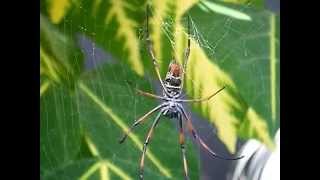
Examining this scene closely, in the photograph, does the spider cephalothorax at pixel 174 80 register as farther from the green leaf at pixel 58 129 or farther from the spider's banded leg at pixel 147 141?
the green leaf at pixel 58 129

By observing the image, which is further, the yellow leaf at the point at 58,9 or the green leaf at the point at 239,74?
the yellow leaf at the point at 58,9

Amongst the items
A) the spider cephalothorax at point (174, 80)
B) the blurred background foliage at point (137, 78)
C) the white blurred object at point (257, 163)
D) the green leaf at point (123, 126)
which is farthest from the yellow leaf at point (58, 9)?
the white blurred object at point (257, 163)

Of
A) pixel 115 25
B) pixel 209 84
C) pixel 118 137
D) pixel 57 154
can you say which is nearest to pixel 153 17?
pixel 115 25

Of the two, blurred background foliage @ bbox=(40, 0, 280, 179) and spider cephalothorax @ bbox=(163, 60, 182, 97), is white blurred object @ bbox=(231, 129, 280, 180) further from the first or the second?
spider cephalothorax @ bbox=(163, 60, 182, 97)

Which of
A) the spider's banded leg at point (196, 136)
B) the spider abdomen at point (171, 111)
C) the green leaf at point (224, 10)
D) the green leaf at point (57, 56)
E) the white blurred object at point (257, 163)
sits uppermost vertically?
the green leaf at point (224, 10)

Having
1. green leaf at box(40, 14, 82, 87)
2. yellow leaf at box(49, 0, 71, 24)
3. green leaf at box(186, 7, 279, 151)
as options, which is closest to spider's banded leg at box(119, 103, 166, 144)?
green leaf at box(186, 7, 279, 151)

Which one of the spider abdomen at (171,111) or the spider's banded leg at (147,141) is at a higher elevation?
the spider abdomen at (171,111)

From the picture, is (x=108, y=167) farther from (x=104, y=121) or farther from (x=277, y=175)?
(x=277, y=175)
